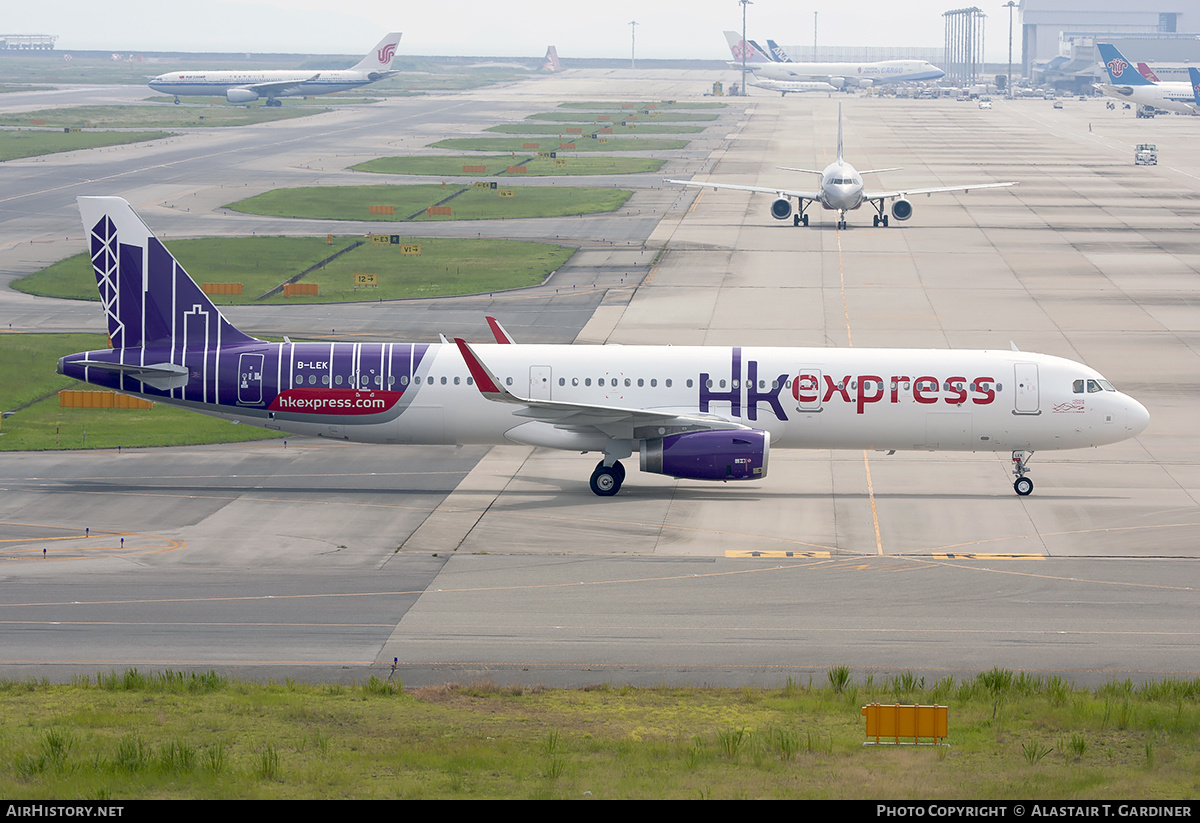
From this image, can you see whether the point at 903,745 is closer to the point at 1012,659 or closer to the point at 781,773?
the point at 781,773

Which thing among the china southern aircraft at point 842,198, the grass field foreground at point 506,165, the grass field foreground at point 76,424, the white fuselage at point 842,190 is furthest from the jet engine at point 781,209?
the grass field foreground at point 76,424

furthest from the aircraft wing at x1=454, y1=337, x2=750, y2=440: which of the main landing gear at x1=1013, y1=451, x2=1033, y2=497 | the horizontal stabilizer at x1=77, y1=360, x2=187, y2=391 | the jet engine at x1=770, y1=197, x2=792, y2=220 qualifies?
the jet engine at x1=770, y1=197, x2=792, y2=220

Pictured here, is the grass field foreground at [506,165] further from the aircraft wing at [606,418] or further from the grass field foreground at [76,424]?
the aircraft wing at [606,418]

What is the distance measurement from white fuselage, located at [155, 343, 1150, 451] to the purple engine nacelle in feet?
4.33

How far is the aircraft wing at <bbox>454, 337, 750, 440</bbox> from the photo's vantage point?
3906 cm

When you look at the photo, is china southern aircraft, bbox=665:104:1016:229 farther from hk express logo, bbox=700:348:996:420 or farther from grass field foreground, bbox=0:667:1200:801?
grass field foreground, bbox=0:667:1200:801

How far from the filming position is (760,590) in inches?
1282

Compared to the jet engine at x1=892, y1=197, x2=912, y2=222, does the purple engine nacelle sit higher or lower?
lower

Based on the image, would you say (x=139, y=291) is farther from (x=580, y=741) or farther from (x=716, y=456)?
(x=580, y=741)

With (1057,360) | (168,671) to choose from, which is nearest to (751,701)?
(168,671)

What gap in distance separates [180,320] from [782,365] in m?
18.2

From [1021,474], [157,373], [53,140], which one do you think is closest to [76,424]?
[157,373]

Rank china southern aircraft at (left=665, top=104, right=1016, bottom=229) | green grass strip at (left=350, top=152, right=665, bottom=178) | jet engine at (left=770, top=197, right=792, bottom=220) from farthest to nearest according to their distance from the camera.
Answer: green grass strip at (left=350, top=152, right=665, bottom=178) < jet engine at (left=770, top=197, right=792, bottom=220) < china southern aircraft at (left=665, top=104, right=1016, bottom=229)

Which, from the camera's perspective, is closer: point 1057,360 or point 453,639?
point 453,639
